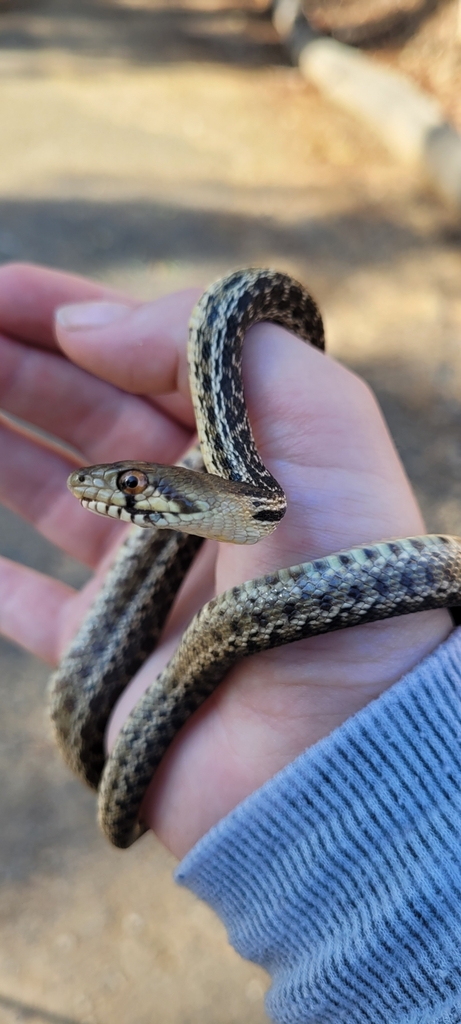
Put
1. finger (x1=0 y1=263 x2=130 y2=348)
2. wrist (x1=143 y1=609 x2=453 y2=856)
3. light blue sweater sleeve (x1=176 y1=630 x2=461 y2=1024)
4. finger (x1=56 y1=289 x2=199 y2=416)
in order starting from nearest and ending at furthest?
light blue sweater sleeve (x1=176 y1=630 x2=461 y2=1024)
wrist (x1=143 y1=609 x2=453 y2=856)
finger (x1=56 y1=289 x2=199 y2=416)
finger (x1=0 y1=263 x2=130 y2=348)

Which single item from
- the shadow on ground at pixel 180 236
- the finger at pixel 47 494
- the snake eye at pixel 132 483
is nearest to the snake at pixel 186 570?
the snake eye at pixel 132 483

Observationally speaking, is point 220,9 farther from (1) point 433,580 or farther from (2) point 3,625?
(1) point 433,580

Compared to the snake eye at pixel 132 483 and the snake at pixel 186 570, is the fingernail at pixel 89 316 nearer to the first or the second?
the snake at pixel 186 570

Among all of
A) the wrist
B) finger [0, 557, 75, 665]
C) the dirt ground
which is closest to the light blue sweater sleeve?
the wrist

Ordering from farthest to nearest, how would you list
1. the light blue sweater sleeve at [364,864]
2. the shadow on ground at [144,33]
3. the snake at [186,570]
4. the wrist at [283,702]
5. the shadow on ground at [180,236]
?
the shadow on ground at [144,33], the shadow on ground at [180,236], the wrist at [283,702], the snake at [186,570], the light blue sweater sleeve at [364,864]

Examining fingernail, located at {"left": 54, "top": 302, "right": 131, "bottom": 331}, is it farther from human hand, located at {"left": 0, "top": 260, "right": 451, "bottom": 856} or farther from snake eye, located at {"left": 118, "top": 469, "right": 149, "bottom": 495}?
snake eye, located at {"left": 118, "top": 469, "right": 149, "bottom": 495}

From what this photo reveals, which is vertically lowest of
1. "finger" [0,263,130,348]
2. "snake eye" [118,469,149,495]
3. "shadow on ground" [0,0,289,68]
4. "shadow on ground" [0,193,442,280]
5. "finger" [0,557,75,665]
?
"finger" [0,557,75,665]

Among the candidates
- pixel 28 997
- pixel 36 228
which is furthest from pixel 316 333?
pixel 36 228
